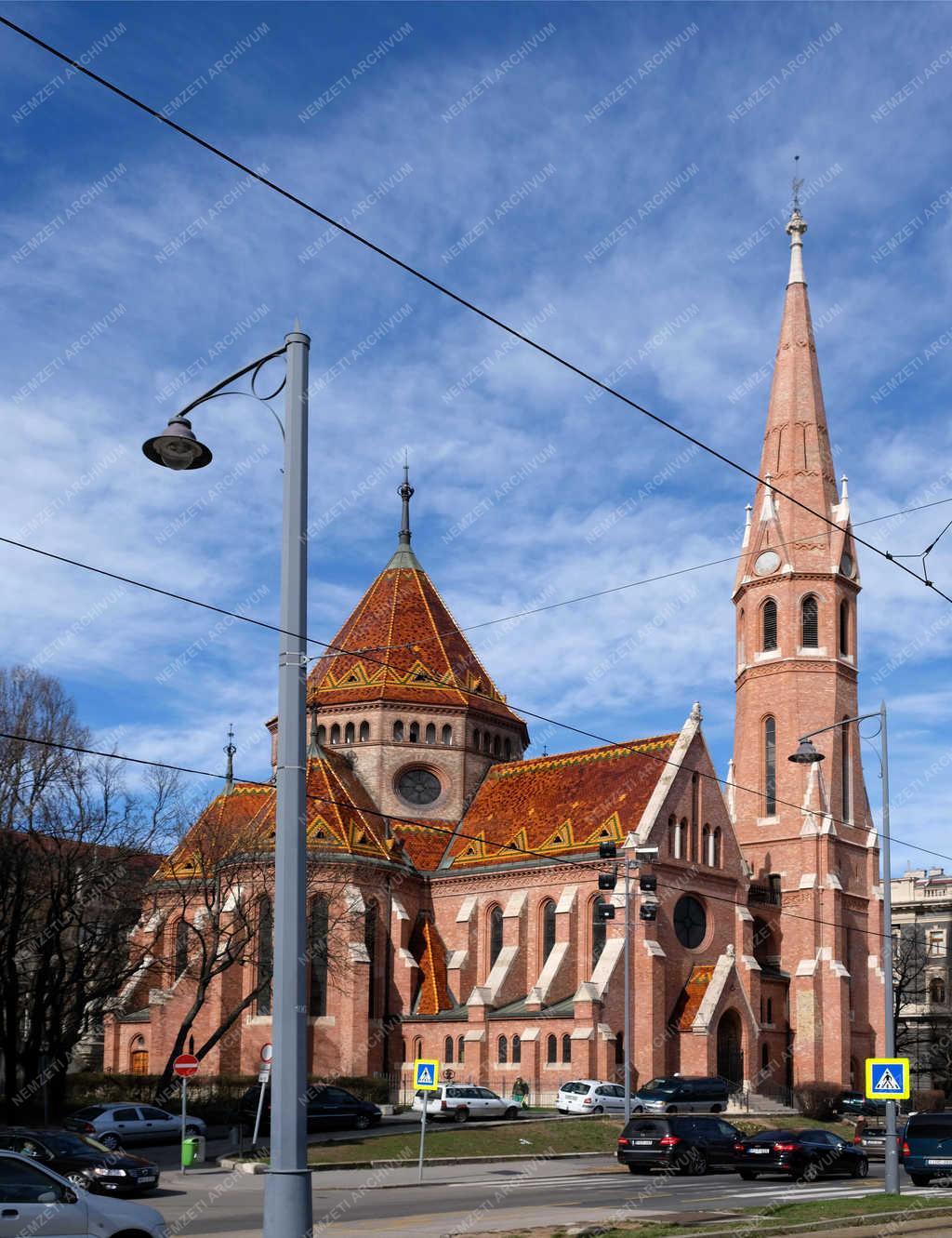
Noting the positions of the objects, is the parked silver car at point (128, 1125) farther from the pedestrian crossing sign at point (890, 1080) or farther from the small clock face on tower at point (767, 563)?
the small clock face on tower at point (767, 563)

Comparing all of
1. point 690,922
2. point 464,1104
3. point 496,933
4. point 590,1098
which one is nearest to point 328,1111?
point 464,1104

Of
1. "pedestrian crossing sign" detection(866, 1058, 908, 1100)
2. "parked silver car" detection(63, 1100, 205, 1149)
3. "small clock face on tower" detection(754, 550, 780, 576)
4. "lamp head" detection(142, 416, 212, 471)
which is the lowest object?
"parked silver car" detection(63, 1100, 205, 1149)

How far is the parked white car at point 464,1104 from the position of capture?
146 feet

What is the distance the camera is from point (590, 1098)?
4628 centimetres

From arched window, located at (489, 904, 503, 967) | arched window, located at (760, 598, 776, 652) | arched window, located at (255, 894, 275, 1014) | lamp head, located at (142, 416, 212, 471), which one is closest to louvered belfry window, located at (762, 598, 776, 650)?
arched window, located at (760, 598, 776, 652)

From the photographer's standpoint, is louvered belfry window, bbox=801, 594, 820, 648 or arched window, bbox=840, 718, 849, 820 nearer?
arched window, bbox=840, 718, 849, 820

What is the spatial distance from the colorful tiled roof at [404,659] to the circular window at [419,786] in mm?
3275

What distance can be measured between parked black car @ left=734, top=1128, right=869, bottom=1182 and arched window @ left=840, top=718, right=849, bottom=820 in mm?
33297

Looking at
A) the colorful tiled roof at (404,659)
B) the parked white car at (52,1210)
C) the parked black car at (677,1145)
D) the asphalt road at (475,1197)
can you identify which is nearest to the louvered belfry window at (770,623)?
the colorful tiled roof at (404,659)

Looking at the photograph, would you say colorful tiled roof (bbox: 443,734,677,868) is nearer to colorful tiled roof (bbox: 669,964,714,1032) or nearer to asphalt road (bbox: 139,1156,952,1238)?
colorful tiled roof (bbox: 669,964,714,1032)

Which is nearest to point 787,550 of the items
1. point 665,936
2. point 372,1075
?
point 665,936

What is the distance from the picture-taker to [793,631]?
210 feet

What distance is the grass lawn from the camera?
33.7 m

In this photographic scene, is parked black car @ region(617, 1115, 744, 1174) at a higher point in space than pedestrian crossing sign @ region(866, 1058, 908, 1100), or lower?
lower
